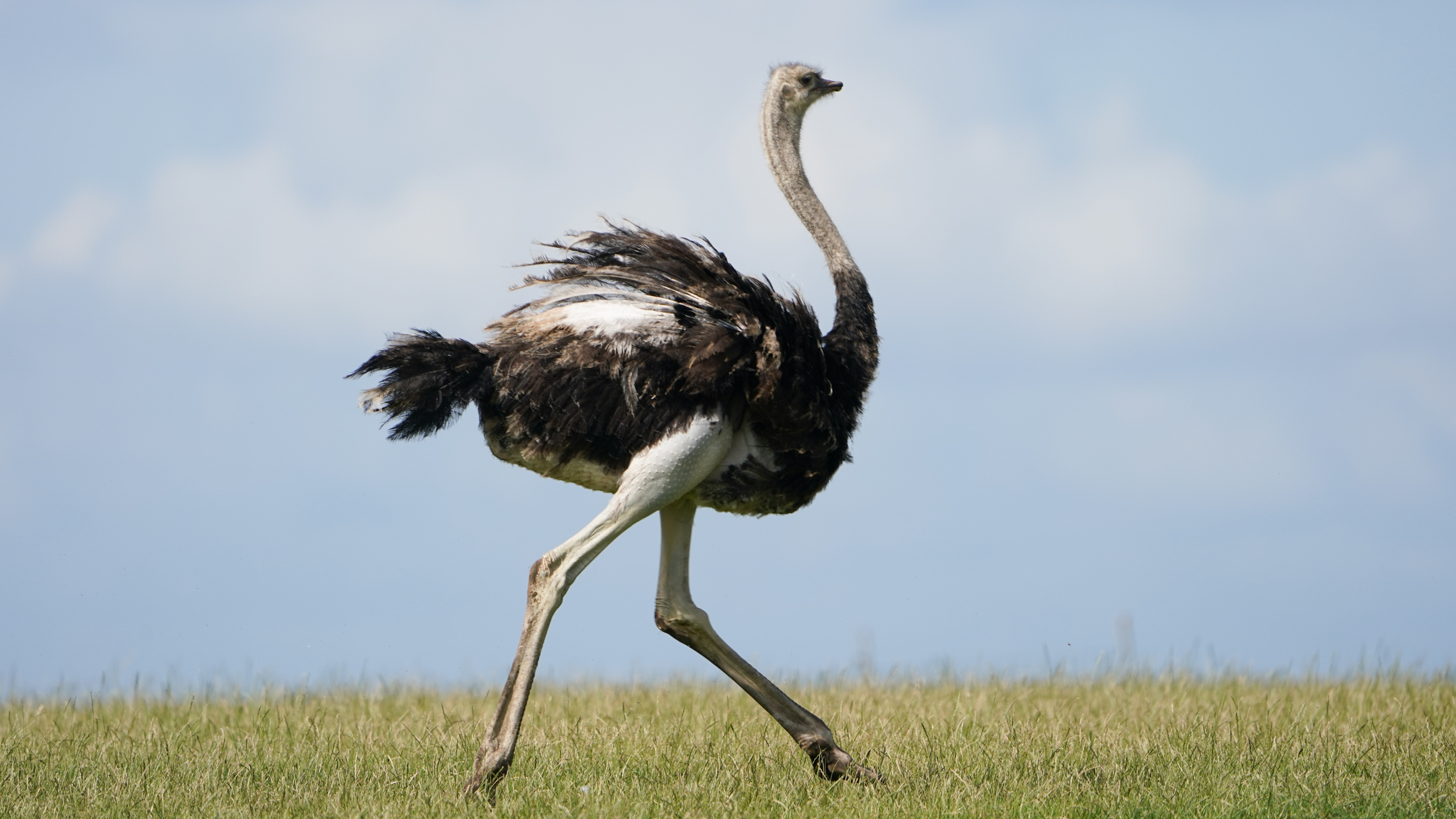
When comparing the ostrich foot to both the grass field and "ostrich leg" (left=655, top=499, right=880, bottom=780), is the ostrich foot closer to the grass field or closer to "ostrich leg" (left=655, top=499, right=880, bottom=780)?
the grass field

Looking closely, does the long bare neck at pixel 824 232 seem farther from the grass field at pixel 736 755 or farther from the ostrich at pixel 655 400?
the grass field at pixel 736 755

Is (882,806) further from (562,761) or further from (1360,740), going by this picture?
(1360,740)

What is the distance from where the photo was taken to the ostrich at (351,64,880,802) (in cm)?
579

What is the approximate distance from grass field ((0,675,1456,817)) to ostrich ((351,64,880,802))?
1.54ft

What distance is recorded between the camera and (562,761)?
6.66 meters

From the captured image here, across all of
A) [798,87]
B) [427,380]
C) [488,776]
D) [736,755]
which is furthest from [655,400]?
[798,87]

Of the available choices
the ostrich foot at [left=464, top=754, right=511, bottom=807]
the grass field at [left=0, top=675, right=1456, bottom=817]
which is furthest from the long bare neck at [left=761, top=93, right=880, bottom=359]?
the ostrich foot at [left=464, top=754, right=511, bottom=807]

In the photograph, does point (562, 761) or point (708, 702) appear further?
point (708, 702)

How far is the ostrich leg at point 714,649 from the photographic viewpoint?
6.30 metres

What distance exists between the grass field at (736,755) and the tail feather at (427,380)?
1.45 metres

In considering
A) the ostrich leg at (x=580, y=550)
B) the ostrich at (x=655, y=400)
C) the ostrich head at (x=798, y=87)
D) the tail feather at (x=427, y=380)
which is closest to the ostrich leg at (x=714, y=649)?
the ostrich at (x=655, y=400)

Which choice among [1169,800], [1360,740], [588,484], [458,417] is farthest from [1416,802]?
[458,417]

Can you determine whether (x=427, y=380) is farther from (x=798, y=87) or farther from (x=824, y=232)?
(x=798, y=87)

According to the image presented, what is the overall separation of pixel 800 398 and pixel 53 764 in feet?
11.6
